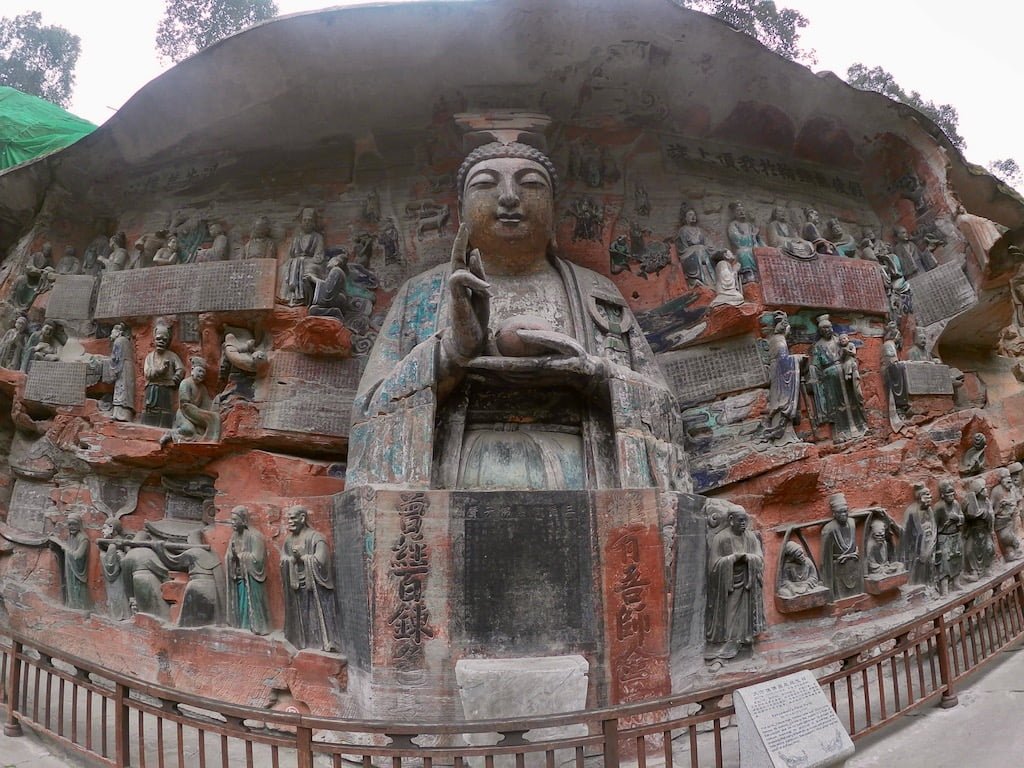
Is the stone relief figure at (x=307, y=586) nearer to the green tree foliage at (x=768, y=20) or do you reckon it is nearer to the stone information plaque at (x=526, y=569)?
the stone information plaque at (x=526, y=569)

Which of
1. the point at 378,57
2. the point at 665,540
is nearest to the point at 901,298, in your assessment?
the point at 665,540

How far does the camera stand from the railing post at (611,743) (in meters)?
3.51

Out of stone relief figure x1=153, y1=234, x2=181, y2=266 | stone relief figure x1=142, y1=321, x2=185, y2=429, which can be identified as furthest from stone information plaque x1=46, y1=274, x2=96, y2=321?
stone relief figure x1=142, y1=321, x2=185, y2=429

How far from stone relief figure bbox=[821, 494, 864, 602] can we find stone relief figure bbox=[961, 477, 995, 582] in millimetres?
1296

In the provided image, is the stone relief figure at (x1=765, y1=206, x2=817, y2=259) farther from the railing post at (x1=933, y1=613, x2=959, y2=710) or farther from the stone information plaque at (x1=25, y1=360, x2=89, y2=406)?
the stone information plaque at (x1=25, y1=360, x2=89, y2=406)

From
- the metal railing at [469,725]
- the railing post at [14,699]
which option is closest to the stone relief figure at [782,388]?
the metal railing at [469,725]

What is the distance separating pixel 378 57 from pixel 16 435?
541 centimetres

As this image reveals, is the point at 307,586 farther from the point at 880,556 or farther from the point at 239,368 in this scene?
the point at 880,556

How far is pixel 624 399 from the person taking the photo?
5547mm

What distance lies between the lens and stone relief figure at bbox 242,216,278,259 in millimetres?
7836

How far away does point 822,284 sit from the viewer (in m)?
7.74

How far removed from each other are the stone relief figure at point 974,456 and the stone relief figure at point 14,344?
9562 millimetres

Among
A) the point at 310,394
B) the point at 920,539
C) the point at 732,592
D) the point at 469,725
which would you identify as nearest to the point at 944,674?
the point at 732,592

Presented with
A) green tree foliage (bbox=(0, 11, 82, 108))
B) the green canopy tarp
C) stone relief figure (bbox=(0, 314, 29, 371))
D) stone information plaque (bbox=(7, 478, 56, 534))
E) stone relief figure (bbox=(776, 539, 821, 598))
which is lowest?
stone relief figure (bbox=(776, 539, 821, 598))
